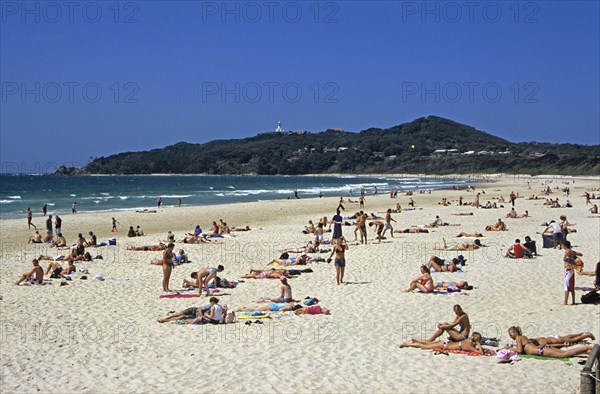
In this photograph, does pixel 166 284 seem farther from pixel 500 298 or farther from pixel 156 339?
pixel 500 298

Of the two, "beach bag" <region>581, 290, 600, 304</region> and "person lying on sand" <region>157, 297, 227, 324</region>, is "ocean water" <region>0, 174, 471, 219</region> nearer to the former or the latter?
"person lying on sand" <region>157, 297, 227, 324</region>

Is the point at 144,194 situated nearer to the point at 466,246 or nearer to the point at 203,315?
the point at 466,246

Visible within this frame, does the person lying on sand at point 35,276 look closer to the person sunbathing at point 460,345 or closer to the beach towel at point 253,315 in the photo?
the beach towel at point 253,315

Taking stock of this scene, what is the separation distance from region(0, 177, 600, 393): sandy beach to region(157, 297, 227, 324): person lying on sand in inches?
9.0

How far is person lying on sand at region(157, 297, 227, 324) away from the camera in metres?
10.3

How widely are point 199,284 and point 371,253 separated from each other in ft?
22.8

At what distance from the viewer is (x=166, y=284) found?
1302 cm

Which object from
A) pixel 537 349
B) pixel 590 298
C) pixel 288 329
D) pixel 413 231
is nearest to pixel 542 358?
pixel 537 349

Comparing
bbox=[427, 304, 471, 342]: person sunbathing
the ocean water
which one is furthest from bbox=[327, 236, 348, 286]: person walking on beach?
the ocean water

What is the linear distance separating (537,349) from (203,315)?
5.32m

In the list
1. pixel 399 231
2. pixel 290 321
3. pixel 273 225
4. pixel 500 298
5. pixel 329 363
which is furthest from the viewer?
pixel 273 225

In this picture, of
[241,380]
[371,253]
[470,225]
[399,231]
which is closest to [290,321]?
[241,380]

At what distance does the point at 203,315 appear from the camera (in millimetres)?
10359

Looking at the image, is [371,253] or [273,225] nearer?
[371,253]
